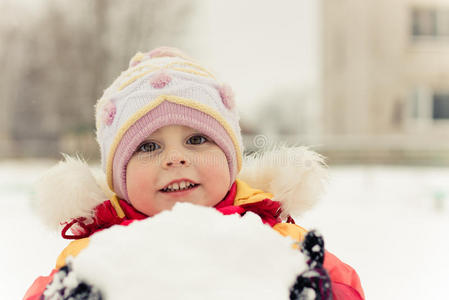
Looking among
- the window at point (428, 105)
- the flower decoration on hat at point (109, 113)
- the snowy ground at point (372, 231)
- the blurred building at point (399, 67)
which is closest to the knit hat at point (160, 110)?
the flower decoration on hat at point (109, 113)

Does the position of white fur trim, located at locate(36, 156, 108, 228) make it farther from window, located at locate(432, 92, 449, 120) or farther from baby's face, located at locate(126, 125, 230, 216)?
window, located at locate(432, 92, 449, 120)

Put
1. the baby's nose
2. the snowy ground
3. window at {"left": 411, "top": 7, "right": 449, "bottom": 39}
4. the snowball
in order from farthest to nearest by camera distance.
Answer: window at {"left": 411, "top": 7, "right": 449, "bottom": 39}
the snowy ground
the baby's nose
the snowball

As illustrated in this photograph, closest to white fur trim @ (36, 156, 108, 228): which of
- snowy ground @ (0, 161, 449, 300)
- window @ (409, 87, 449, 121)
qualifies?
snowy ground @ (0, 161, 449, 300)

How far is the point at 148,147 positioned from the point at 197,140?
3.1 inches

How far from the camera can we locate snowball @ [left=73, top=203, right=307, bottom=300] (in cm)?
41

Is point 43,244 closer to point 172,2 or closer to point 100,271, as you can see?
point 100,271

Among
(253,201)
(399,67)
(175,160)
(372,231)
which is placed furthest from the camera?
(399,67)

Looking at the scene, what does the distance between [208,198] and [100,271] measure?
11.3 inches

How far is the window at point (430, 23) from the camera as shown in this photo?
7586 millimetres

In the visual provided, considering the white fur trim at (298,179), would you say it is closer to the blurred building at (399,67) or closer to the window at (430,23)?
the blurred building at (399,67)

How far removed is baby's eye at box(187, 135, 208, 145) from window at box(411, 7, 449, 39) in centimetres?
774

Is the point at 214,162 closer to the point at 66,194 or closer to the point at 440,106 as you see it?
the point at 66,194

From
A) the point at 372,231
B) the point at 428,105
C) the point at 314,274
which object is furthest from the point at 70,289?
the point at 428,105

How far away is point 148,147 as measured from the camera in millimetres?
715
